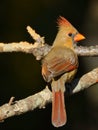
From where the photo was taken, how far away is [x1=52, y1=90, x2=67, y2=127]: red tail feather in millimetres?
5254

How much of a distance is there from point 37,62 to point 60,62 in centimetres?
212

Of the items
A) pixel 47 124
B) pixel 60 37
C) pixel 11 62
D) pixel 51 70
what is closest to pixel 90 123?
pixel 47 124

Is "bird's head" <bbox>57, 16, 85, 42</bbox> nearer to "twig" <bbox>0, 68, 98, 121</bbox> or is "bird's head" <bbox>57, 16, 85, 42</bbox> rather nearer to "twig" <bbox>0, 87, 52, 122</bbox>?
"twig" <bbox>0, 68, 98, 121</bbox>

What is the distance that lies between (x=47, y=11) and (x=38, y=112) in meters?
1.26

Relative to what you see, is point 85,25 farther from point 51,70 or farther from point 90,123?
point 51,70

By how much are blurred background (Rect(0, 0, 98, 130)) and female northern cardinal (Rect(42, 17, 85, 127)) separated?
1474 millimetres

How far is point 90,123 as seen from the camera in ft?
26.0

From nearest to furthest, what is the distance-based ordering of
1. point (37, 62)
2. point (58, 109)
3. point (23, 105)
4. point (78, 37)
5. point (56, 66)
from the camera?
point (23, 105) → point (58, 109) → point (56, 66) → point (78, 37) → point (37, 62)

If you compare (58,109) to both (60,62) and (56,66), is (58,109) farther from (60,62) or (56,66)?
(60,62)

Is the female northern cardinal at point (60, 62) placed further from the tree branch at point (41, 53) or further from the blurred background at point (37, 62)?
the blurred background at point (37, 62)

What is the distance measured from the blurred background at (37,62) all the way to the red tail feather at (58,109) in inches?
80.9

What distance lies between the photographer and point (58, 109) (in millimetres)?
5367

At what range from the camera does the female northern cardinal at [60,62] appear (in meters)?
5.35

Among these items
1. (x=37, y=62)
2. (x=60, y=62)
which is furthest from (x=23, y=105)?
(x=37, y=62)
